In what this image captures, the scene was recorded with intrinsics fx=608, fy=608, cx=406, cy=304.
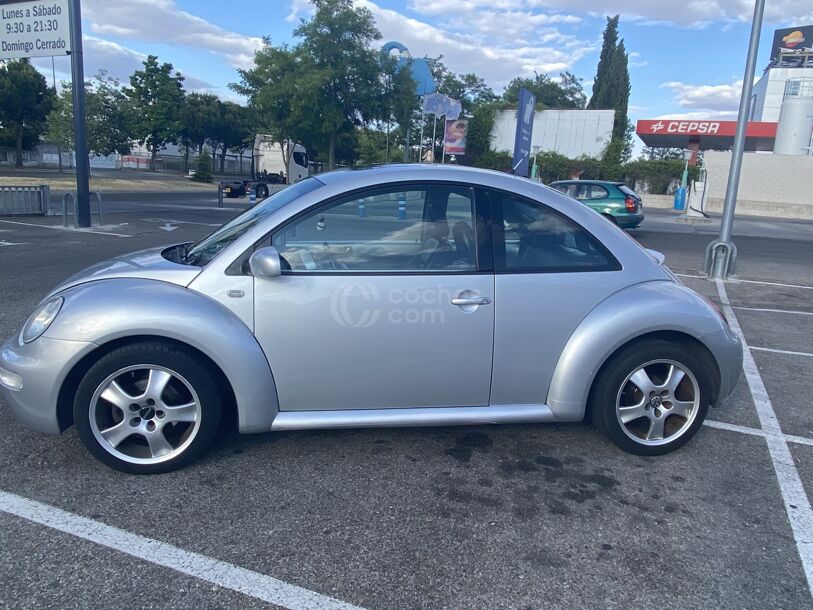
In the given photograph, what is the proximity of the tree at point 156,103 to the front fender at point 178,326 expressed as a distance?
59.1 m

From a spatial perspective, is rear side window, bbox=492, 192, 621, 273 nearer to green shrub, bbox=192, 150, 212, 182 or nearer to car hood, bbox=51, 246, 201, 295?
car hood, bbox=51, 246, 201, 295

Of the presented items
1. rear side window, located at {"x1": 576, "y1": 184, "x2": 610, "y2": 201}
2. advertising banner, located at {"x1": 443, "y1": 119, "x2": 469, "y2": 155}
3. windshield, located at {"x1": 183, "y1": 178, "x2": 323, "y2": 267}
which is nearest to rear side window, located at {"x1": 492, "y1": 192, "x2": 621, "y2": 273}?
windshield, located at {"x1": 183, "y1": 178, "x2": 323, "y2": 267}

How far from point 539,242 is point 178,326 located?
2.03 metres

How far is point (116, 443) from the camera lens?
318cm

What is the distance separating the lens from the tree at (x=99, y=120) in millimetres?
37531

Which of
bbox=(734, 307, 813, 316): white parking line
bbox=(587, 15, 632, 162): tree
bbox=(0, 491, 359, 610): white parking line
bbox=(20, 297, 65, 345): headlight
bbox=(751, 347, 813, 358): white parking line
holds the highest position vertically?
bbox=(587, 15, 632, 162): tree

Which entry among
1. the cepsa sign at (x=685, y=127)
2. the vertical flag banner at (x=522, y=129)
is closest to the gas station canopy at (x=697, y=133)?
the cepsa sign at (x=685, y=127)

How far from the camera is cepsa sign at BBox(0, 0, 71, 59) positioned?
46.2 feet

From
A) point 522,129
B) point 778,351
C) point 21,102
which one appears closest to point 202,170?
point 21,102

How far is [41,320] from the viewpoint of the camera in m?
3.16

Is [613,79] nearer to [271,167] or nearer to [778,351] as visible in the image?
[271,167]

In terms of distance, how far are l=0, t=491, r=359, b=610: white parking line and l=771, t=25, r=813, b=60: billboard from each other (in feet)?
272

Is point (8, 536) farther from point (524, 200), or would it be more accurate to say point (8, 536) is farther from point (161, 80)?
point (161, 80)

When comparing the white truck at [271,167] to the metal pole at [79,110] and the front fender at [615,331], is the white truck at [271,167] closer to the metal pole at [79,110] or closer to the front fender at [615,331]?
the metal pole at [79,110]
